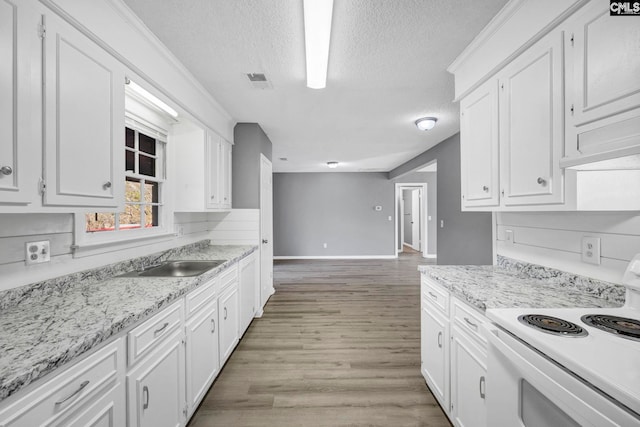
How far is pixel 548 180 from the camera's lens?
122 centimetres

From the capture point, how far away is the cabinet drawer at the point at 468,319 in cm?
124

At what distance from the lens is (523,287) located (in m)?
1.46

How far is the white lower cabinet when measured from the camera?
1260mm

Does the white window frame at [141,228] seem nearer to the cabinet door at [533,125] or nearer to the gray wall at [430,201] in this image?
the cabinet door at [533,125]

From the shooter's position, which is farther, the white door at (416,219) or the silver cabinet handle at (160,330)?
the white door at (416,219)

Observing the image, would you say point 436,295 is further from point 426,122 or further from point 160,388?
point 426,122

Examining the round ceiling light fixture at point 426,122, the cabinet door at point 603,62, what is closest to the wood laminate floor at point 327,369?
the cabinet door at point 603,62

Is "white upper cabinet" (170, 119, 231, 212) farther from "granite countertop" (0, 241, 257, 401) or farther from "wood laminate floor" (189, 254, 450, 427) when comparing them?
"wood laminate floor" (189, 254, 450, 427)

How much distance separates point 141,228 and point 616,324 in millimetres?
2921

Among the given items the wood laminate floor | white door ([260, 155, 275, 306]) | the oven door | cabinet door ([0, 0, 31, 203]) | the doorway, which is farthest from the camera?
the doorway

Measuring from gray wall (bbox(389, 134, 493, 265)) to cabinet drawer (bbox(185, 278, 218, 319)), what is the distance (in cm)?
291

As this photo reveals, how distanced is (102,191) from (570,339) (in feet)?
6.75

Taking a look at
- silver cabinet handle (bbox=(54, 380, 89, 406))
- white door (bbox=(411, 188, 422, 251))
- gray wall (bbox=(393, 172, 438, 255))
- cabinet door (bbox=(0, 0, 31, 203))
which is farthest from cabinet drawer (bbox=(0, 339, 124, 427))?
white door (bbox=(411, 188, 422, 251))

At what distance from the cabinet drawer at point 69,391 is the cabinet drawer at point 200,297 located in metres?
0.53
